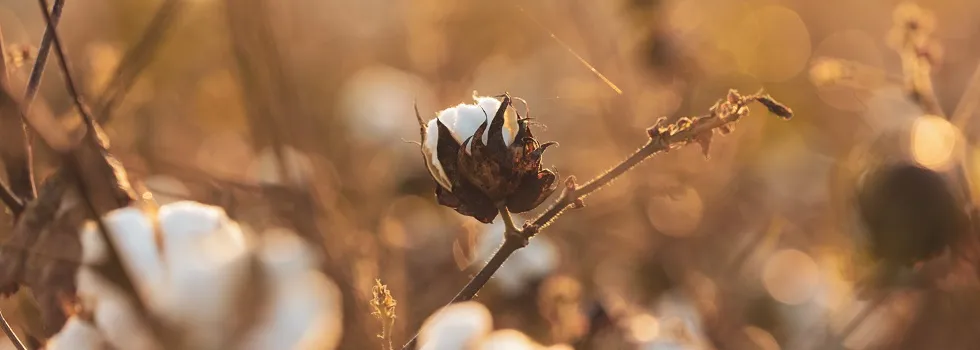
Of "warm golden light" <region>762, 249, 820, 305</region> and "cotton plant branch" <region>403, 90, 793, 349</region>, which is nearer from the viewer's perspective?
"cotton plant branch" <region>403, 90, 793, 349</region>

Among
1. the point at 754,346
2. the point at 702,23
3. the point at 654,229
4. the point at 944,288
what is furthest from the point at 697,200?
the point at 702,23

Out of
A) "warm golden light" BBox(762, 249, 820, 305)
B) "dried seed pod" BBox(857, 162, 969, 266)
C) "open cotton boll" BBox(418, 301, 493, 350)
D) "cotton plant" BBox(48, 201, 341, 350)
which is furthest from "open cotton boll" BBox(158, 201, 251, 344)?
"warm golden light" BBox(762, 249, 820, 305)

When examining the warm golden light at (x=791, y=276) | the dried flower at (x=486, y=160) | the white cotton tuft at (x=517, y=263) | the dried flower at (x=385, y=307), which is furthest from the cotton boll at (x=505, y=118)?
the warm golden light at (x=791, y=276)

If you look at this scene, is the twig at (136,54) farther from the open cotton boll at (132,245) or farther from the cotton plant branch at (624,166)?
the cotton plant branch at (624,166)

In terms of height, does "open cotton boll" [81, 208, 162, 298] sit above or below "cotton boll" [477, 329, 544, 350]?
below

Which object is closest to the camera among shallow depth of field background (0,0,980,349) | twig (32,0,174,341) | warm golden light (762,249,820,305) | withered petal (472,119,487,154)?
twig (32,0,174,341)

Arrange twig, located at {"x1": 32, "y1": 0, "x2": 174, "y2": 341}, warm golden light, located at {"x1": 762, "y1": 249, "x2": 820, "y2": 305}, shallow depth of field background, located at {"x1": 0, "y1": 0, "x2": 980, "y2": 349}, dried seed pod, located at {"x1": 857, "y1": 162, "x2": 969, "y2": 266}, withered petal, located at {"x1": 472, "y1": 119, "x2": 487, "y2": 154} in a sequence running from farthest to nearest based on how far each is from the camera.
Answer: warm golden light, located at {"x1": 762, "y1": 249, "x2": 820, "y2": 305} → shallow depth of field background, located at {"x1": 0, "y1": 0, "x2": 980, "y2": 349} → dried seed pod, located at {"x1": 857, "y1": 162, "x2": 969, "y2": 266} → withered petal, located at {"x1": 472, "y1": 119, "x2": 487, "y2": 154} → twig, located at {"x1": 32, "y1": 0, "x2": 174, "y2": 341}

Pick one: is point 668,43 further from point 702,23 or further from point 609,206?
point 702,23

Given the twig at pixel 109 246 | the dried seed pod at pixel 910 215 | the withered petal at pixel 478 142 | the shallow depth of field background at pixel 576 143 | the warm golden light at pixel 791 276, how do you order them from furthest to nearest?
the warm golden light at pixel 791 276, the shallow depth of field background at pixel 576 143, the dried seed pod at pixel 910 215, the withered petal at pixel 478 142, the twig at pixel 109 246

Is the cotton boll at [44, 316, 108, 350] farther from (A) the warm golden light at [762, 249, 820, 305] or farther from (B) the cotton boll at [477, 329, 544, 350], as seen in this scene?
(A) the warm golden light at [762, 249, 820, 305]
